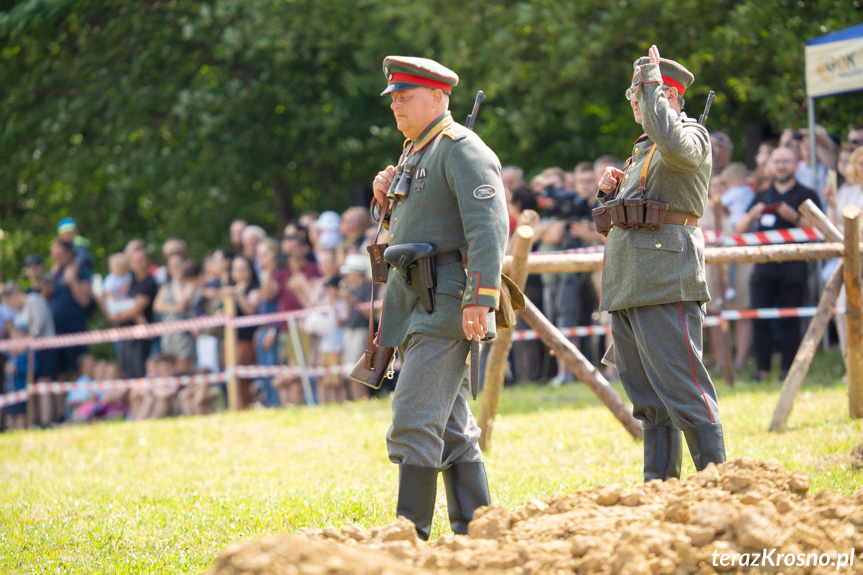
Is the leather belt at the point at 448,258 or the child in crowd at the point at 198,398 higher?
the leather belt at the point at 448,258

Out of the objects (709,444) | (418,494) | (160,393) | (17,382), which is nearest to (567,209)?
(160,393)

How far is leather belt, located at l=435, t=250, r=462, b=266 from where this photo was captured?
4.45m

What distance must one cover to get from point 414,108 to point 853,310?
396 cm

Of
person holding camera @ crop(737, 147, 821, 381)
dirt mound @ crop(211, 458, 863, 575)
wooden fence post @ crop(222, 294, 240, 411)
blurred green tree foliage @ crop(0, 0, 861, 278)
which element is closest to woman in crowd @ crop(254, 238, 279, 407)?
wooden fence post @ crop(222, 294, 240, 411)

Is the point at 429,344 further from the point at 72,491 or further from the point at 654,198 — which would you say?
the point at 72,491

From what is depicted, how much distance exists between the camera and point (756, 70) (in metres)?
12.7

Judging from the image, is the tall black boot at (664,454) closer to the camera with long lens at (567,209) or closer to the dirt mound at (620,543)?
the dirt mound at (620,543)

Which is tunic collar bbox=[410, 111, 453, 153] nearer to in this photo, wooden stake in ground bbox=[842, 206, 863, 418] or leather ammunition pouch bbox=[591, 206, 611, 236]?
leather ammunition pouch bbox=[591, 206, 611, 236]

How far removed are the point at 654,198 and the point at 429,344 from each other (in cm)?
129

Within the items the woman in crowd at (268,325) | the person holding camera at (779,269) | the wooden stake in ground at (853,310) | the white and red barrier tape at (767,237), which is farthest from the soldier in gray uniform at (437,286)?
the woman in crowd at (268,325)

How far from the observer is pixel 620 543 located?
10.8 ft

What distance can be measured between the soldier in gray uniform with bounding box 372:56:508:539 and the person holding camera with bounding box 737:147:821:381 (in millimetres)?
6023

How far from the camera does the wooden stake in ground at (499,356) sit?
6523 mm

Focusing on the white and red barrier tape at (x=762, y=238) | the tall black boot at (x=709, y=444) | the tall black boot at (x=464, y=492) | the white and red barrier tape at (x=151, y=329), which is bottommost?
the tall black boot at (x=464, y=492)
